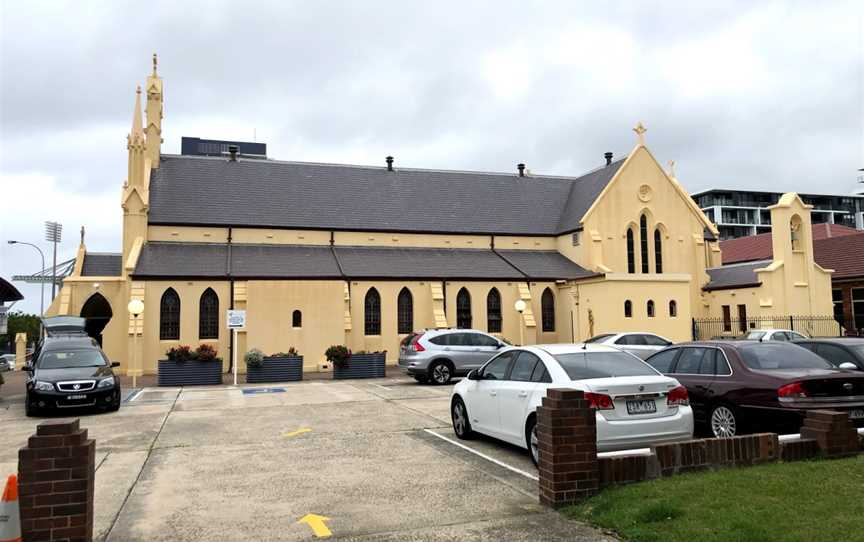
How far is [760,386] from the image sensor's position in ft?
30.2

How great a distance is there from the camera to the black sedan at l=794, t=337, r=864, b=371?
11.7m

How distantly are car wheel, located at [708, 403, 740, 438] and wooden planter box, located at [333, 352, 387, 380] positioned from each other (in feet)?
53.8

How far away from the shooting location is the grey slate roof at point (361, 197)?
33312mm

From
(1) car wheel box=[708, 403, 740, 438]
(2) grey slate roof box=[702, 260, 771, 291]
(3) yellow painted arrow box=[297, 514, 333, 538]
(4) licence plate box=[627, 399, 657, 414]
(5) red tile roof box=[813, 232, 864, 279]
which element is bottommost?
(3) yellow painted arrow box=[297, 514, 333, 538]

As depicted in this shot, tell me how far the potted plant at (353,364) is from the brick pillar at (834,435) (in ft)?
60.6

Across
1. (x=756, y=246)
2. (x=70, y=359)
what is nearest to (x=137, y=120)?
(x=70, y=359)

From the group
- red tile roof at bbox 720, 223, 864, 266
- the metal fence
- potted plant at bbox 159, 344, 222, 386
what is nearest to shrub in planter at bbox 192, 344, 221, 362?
potted plant at bbox 159, 344, 222, 386

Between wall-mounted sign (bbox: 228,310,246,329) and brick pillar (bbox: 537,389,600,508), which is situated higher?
wall-mounted sign (bbox: 228,310,246,329)

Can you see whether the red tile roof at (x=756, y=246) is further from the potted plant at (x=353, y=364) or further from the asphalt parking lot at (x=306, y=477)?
the asphalt parking lot at (x=306, y=477)

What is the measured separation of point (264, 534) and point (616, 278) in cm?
2699

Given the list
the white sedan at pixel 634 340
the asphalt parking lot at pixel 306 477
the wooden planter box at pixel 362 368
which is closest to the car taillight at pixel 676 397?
the asphalt parking lot at pixel 306 477

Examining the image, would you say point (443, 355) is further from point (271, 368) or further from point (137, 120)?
point (137, 120)

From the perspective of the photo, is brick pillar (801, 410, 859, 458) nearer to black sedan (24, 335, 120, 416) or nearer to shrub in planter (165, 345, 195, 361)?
black sedan (24, 335, 120, 416)

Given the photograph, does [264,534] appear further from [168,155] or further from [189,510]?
[168,155]
